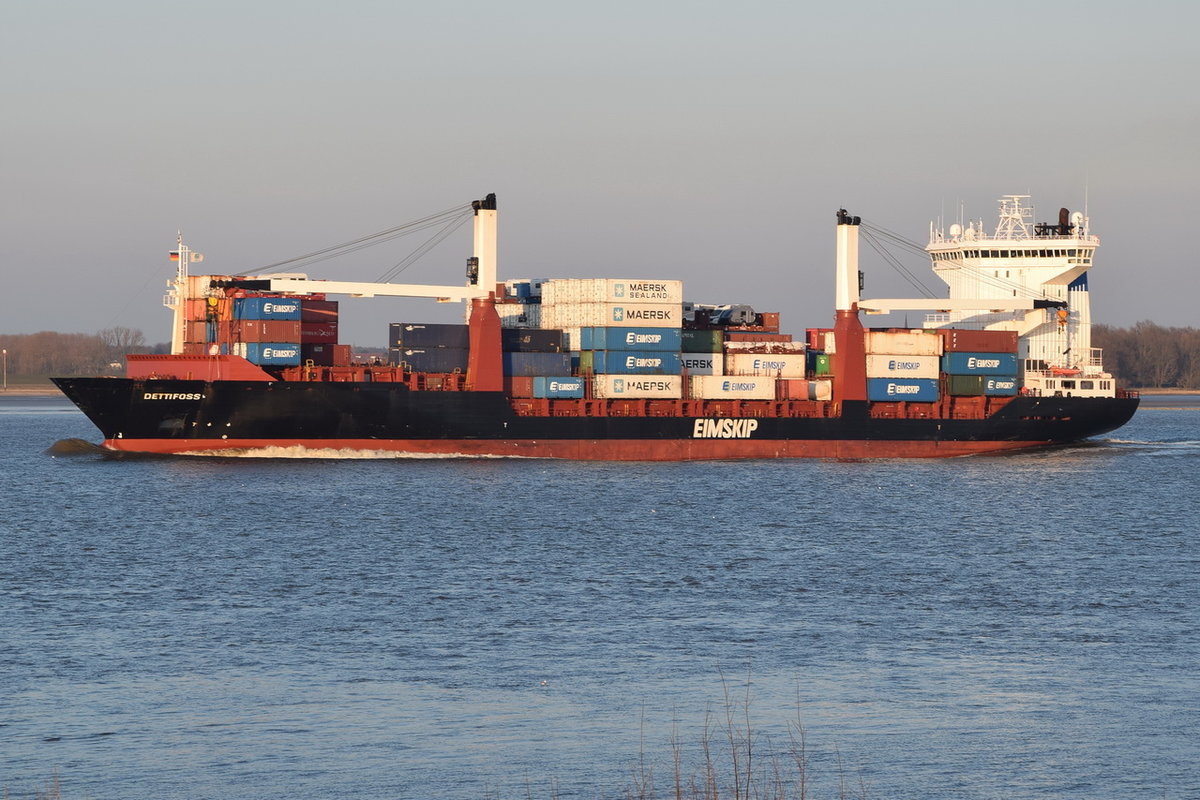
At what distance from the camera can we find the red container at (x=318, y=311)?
62094 mm

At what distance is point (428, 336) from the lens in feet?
202

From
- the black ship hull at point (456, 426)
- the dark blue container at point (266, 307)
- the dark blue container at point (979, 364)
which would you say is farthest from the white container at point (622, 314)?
the dark blue container at point (979, 364)

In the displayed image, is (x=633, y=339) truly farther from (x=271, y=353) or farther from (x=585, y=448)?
(x=271, y=353)

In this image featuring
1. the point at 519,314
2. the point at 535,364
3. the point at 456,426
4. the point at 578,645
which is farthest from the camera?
the point at 519,314

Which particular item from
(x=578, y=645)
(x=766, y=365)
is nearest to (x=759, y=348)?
(x=766, y=365)

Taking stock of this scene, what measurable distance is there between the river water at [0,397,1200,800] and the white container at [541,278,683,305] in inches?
664

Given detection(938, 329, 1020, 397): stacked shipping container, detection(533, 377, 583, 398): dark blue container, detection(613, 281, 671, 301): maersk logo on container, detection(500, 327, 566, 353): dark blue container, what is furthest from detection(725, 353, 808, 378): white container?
detection(500, 327, 566, 353): dark blue container

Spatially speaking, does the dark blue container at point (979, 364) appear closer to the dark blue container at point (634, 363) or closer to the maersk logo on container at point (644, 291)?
the dark blue container at point (634, 363)

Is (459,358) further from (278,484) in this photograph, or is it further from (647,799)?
(647,799)

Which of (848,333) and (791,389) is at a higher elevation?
(848,333)

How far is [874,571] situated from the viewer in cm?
3322

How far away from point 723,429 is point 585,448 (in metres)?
A: 6.83

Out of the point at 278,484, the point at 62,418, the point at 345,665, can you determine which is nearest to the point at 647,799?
the point at 345,665

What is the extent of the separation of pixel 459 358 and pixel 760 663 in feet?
132
